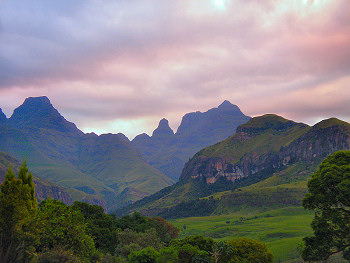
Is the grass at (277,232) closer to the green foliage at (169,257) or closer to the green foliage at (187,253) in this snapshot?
the green foliage at (187,253)

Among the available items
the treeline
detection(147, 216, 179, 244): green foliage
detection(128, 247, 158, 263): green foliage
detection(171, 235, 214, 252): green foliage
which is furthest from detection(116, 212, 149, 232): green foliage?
detection(128, 247, 158, 263): green foliage

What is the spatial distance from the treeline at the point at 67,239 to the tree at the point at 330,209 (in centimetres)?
2126

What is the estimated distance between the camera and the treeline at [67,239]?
33.9 m

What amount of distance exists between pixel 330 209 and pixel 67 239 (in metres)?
35.8

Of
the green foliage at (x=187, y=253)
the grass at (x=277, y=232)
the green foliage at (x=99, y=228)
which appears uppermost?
the green foliage at (x=99, y=228)

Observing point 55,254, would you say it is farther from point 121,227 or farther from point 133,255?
point 121,227

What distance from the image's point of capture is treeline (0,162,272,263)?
1335 inches

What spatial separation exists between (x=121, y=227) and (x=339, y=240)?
76.2 metres

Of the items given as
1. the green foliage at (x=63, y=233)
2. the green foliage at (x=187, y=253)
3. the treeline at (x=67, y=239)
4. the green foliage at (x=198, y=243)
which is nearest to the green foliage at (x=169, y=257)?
the treeline at (x=67, y=239)

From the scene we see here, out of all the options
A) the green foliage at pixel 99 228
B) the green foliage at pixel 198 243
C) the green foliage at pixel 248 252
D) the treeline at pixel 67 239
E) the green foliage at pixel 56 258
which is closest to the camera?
the treeline at pixel 67 239

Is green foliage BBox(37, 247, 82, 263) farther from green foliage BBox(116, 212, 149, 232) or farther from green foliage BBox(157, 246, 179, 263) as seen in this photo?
green foliage BBox(116, 212, 149, 232)

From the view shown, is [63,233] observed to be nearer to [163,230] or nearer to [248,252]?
[248,252]

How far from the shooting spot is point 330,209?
4047 cm

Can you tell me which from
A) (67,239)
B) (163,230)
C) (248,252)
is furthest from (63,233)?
(163,230)
